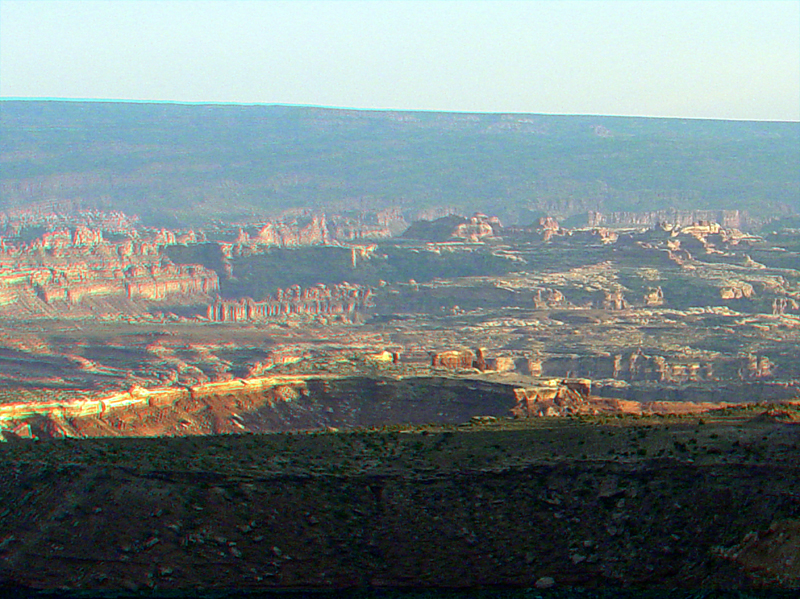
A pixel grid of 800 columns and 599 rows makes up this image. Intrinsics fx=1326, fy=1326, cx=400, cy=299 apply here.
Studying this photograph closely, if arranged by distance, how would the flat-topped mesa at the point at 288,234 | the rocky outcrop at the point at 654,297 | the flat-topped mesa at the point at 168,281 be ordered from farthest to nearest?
the flat-topped mesa at the point at 288,234 < the flat-topped mesa at the point at 168,281 < the rocky outcrop at the point at 654,297

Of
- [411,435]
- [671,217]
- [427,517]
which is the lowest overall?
[671,217]

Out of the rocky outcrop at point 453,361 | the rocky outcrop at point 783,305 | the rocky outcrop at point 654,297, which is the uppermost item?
the rocky outcrop at point 453,361

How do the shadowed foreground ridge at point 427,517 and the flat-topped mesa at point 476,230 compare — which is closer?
the shadowed foreground ridge at point 427,517

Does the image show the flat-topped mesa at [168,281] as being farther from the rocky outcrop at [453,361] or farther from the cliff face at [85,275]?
the rocky outcrop at [453,361]

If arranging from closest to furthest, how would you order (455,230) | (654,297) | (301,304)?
(654,297)
(301,304)
(455,230)

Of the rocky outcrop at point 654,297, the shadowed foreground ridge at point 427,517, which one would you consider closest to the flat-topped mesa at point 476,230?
the rocky outcrop at point 654,297

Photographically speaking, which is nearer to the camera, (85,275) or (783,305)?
(783,305)

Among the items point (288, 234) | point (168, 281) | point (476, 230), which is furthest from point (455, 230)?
point (168, 281)

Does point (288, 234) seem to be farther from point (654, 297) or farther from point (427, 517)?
point (427, 517)

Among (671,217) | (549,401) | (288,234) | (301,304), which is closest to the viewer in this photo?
(549,401)

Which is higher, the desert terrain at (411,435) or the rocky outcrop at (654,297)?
the desert terrain at (411,435)
